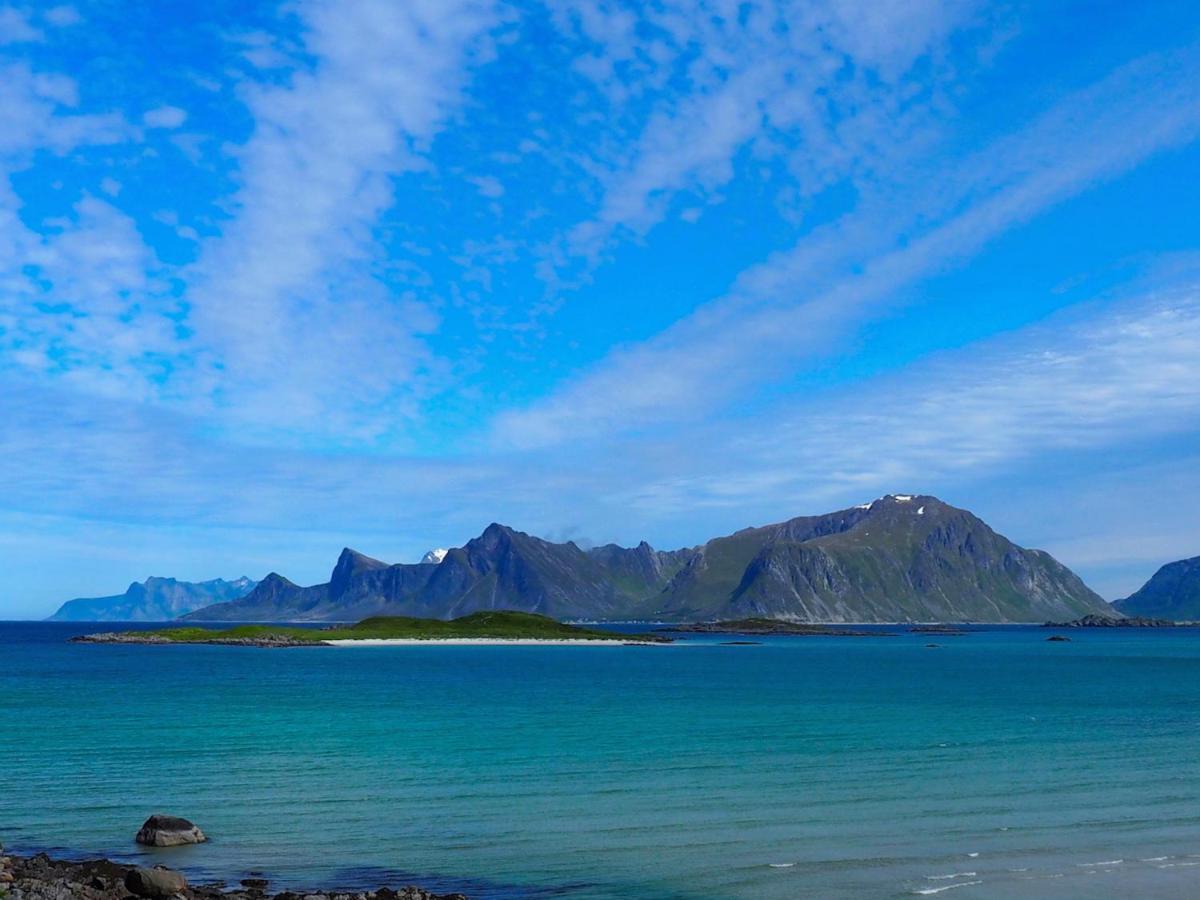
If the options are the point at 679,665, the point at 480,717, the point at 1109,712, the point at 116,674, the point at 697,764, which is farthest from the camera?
the point at 679,665

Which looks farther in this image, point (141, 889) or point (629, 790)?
point (629, 790)

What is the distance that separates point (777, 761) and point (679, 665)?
11181 centimetres

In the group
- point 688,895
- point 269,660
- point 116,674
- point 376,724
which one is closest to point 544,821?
point 688,895

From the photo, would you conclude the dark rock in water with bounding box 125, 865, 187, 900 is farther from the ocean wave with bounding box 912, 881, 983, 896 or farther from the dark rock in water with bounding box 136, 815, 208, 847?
the ocean wave with bounding box 912, 881, 983, 896

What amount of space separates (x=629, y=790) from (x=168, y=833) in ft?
59.0

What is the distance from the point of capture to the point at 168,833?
31125 millimetres

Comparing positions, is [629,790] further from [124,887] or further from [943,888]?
[124,887]

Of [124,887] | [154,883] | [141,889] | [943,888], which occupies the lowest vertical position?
[943,888]

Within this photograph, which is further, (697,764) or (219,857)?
(697,764)

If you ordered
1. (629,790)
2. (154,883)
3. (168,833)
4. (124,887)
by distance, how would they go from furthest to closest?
(629,790)
(168,833)
(124,887)
(154,883)

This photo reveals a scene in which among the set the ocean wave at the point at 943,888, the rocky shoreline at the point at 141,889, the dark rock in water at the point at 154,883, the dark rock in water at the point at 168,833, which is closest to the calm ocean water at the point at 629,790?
the ocean wave at the point at 943,888

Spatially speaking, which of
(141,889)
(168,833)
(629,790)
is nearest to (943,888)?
(629,790)

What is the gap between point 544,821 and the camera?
→ 3497cm

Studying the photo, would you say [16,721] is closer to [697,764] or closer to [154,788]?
[154,788]
